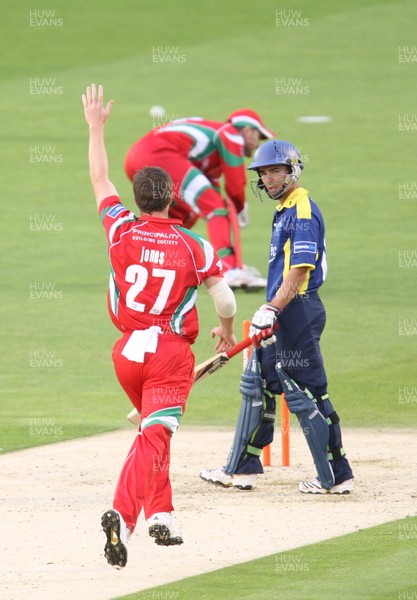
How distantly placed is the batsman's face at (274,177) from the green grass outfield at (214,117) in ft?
9.62

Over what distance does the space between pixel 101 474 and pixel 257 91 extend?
73.7 feet

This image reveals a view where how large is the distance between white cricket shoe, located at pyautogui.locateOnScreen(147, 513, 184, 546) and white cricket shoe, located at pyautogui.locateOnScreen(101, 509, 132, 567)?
15.4 inches

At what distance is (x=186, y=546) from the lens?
8.18 m

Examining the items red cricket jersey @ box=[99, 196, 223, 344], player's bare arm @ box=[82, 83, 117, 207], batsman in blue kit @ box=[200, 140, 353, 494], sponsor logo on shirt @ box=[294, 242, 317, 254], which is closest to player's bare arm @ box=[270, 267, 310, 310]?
batsman in blue kit @ box=[200, 140, 353, 494]

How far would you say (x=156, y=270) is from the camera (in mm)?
7797

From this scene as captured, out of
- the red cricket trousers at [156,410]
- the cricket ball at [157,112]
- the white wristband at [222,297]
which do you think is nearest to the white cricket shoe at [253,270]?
the white wristband at [222,297]

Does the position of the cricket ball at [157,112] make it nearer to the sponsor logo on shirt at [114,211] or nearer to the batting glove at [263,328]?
the batting glove at [263,328]

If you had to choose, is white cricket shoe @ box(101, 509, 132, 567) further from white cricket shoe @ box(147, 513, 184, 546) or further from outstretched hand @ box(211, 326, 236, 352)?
outstretched hand @ box(211, 326, 236, 352)

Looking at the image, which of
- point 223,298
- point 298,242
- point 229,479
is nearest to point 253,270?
point 229,479

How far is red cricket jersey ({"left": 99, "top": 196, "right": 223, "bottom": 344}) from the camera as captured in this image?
7.81 metres

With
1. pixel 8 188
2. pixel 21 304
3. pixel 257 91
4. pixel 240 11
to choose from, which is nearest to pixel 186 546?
pixel 21 304

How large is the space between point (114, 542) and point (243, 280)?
1026 centimetres

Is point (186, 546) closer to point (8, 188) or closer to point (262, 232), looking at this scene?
point (262, 232)

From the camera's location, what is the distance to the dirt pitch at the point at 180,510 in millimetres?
7668
